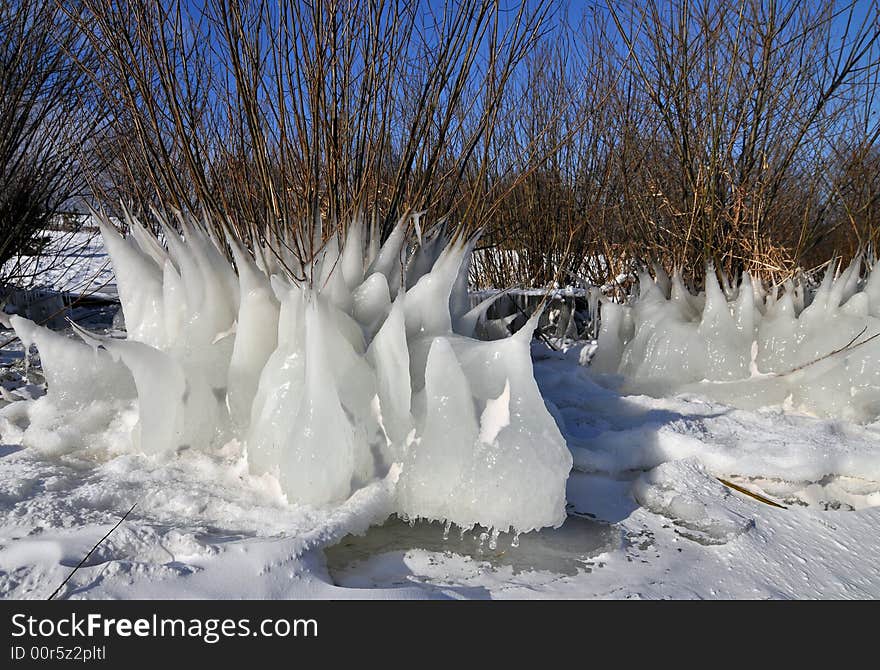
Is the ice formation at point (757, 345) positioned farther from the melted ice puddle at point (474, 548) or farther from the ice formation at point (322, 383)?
the melted ice puddle at point (474, 548)

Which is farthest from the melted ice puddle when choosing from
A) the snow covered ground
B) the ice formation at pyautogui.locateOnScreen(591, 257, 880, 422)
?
the ice formation at pyautogui.locateOnScreen(591, 257, 880, 422)

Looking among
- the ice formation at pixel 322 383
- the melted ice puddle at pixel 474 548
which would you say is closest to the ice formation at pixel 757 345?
the ice formation at pixel 322 383

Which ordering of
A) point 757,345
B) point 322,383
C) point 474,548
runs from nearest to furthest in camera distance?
point 474,548 < point 322,383 < point 757,345

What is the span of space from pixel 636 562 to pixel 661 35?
98.2 inches

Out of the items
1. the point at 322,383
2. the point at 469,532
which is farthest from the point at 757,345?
the point at 322,383

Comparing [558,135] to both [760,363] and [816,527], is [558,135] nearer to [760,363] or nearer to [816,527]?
[760,363]

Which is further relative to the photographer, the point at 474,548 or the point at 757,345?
the point at 757,345

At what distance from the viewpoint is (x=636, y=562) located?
4.06ft

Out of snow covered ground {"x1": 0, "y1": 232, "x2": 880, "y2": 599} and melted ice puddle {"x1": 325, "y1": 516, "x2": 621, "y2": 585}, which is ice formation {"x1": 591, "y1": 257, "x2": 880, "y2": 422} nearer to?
snow covered ground {"x1": 0, "y1": 232, "x2": 880, "y2": 599}

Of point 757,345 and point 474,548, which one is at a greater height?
point 757,345

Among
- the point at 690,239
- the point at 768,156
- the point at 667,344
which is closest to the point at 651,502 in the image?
the point at 667,344

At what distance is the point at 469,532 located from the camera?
136 centimetres

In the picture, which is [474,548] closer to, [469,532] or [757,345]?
[469,532]

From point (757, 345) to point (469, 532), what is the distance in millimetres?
1636
